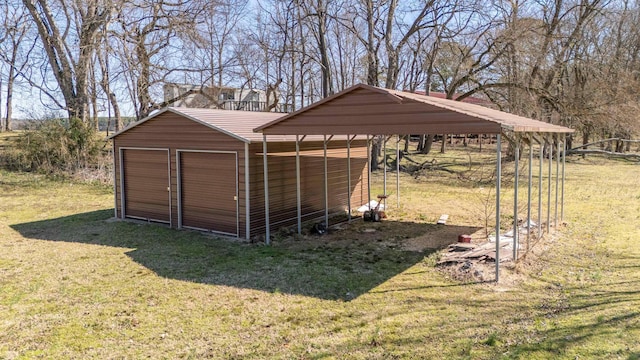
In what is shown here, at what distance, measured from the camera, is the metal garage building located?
29.2 ft

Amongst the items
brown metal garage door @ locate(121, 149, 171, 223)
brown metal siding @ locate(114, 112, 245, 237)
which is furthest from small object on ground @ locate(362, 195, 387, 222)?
brown metal garage door @ locate(121, 149, 171, 223)

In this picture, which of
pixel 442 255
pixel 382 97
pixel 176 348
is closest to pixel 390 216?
pixel 442 255

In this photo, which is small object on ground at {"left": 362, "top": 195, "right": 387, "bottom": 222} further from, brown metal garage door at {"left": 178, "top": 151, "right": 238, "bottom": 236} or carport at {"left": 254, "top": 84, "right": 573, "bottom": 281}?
brown metal garage door at {"left": 178, "top": 151, "right": 238, "bottom": 236}

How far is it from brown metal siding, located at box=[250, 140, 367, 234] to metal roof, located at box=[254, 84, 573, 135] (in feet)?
3.88

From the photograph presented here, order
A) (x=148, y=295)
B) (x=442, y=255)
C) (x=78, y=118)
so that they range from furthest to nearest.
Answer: (x=78, y=118)
(x=442, y=255)
(x=148, y=295)

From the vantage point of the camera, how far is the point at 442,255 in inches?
298

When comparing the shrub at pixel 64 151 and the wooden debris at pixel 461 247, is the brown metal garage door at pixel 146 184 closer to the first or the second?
the wooden debris at pixel 461 247

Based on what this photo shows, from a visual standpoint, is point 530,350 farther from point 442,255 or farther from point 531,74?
point 531,74

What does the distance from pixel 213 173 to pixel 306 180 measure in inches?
84.6

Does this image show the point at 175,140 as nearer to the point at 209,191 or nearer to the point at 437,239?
the point at 209,191

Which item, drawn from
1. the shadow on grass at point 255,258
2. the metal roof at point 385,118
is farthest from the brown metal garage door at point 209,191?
the metal roof at point 385,118

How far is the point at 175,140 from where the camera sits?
9695 millimetres

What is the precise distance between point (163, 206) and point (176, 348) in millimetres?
6224

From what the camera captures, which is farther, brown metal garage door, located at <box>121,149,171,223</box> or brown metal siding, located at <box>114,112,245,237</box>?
brown metal garage door, located at <box>121,149,171,223</box>
